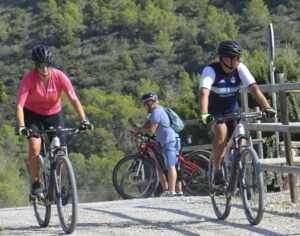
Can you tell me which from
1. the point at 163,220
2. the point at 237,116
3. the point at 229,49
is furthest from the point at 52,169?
the point at 229,49

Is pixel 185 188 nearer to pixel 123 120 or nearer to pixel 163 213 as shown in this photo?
pixel 163 213

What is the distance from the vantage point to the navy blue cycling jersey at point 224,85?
30.6 ft

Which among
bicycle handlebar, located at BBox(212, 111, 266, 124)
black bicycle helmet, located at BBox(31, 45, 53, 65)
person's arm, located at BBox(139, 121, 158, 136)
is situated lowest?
bicycle handlebar, located at BBox(212, 111, 266, 124)

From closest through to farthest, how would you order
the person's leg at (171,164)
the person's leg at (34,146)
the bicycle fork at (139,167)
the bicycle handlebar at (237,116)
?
1. the bicycle handlebar at (237,116)
2. the person's leg at (34,146)
3. the person's leg at (171,164)
4. the bicycle fork at (139,167)

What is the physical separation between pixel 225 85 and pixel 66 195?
1.88m

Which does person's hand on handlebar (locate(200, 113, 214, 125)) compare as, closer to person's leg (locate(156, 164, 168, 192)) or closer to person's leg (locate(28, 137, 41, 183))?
person's leg (locate(28, 137, 41, 183))

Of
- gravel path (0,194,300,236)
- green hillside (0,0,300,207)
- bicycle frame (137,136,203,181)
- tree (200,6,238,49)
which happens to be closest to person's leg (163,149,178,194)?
bicycle frame (137,136,203,181)

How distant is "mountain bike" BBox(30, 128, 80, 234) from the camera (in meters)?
8.88

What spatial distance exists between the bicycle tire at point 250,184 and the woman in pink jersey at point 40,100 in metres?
1.59

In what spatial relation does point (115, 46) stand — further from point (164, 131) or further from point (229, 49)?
point (229, 49)

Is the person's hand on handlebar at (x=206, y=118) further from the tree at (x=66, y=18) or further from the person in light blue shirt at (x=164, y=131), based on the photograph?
the tree at (x=66, y=18)

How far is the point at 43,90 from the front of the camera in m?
9.52

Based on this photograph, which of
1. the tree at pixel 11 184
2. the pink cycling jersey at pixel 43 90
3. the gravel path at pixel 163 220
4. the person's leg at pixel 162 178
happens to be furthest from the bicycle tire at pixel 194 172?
the tree at pixel 11 184

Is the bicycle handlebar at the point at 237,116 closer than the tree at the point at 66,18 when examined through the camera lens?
Yes
